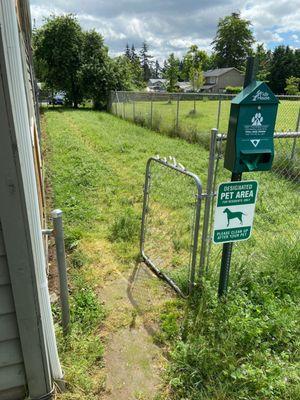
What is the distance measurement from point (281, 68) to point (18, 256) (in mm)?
59610

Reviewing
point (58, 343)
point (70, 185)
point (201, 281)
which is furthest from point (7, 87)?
point (70, 185)

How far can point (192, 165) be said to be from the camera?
25.6ft

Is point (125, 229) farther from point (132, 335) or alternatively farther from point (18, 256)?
point (18, 256)

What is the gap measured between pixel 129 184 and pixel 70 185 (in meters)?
1.15

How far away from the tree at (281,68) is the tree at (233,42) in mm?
14150

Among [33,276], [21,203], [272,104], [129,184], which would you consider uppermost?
[272,104]

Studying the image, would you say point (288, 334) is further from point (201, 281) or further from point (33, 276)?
point (33, 276)

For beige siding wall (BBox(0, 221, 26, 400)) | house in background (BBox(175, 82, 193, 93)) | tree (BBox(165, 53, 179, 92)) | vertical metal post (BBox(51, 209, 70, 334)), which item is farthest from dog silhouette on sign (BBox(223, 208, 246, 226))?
house in background (BBox(175, 82, 193, 93))

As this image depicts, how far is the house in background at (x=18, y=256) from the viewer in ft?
4.75

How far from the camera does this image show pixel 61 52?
24.2 meters

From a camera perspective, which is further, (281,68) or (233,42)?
(233,42)

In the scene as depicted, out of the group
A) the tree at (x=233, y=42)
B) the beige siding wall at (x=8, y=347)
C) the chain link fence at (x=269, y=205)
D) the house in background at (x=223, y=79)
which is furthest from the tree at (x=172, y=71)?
the beige siding wall at (x=8, y=347)

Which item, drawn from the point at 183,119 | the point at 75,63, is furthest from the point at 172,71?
the point at 183,119

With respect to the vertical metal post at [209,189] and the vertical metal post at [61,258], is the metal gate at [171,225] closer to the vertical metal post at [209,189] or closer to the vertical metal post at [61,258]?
the vertical metal post at [209,189]
